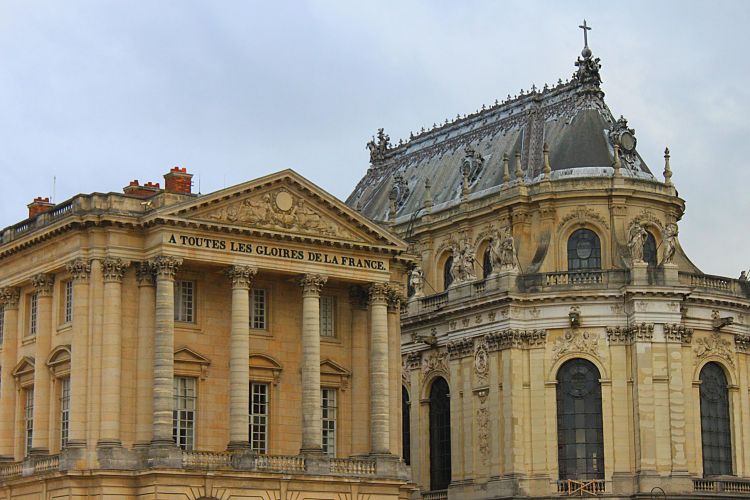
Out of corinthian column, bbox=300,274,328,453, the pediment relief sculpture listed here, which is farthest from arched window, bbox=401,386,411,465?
the pediment relief sculpture

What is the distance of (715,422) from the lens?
237ft

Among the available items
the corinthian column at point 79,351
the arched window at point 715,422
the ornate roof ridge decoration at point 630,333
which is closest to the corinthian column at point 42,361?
the corinthian column at point 79,351

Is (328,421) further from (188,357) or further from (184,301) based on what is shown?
(184,301)

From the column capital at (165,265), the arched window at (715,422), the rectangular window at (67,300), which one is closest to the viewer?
the column capital at (165,265)

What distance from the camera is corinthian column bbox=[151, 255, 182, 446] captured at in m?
54.1

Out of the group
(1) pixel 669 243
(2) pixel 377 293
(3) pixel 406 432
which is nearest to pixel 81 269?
(2) pixel 377 293

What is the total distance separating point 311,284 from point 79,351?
8933 millimetres

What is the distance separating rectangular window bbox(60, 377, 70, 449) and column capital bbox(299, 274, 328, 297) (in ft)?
29.9

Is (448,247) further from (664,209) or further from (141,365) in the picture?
(141,365)

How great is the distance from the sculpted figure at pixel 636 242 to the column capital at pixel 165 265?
80.4 ft

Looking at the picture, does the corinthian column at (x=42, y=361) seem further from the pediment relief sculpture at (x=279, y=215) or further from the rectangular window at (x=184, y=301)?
the pediment relief sculpture at (x=279, y=215)

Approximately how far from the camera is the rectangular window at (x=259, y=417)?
5803 cm

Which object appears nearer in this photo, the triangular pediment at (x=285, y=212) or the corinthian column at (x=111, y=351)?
the corinthian column at (x=111, y=351)

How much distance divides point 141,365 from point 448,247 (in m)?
27.0
